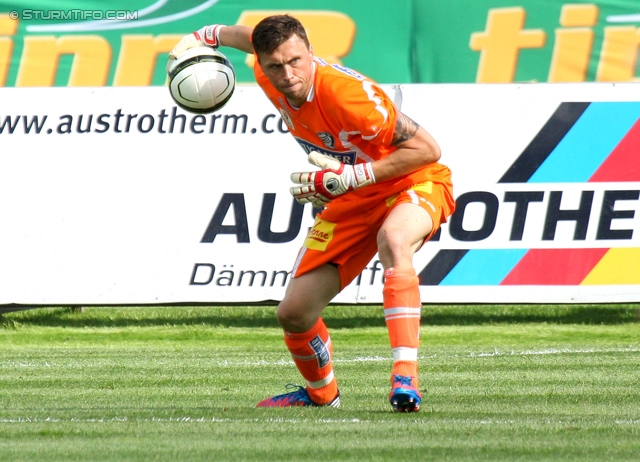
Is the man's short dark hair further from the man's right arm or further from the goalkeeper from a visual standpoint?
the man's right arm

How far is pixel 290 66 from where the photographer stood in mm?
5555

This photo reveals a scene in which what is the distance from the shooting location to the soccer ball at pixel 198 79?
6.56 m

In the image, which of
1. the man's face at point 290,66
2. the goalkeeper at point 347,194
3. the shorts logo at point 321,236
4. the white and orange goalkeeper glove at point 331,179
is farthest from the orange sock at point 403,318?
the man's face at point 290,66

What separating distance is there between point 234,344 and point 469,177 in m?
3.33

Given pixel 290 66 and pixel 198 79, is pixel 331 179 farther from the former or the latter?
pixel 198 79

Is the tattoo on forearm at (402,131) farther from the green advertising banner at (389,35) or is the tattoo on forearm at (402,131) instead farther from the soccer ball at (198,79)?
the green advertising banner at (389,35)

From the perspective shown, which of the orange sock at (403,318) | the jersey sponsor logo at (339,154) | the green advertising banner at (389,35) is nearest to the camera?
the orange sock at (403,318)

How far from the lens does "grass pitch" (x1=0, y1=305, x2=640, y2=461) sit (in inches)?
173

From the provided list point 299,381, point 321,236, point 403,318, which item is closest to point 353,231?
point 321,236

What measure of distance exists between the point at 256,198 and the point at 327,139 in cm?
648

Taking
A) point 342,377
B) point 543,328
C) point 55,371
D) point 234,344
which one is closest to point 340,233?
point 342,377

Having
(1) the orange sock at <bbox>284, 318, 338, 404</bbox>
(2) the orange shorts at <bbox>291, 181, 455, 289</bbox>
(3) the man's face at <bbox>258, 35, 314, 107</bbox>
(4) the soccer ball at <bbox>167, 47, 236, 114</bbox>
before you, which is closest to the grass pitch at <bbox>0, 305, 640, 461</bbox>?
(1) the orange sock at <bbox>284, 318, 338, 404</bbox>

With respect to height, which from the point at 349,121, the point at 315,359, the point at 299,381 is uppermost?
the point at 349,121

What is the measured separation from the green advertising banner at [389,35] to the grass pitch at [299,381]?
3025 millimetres
